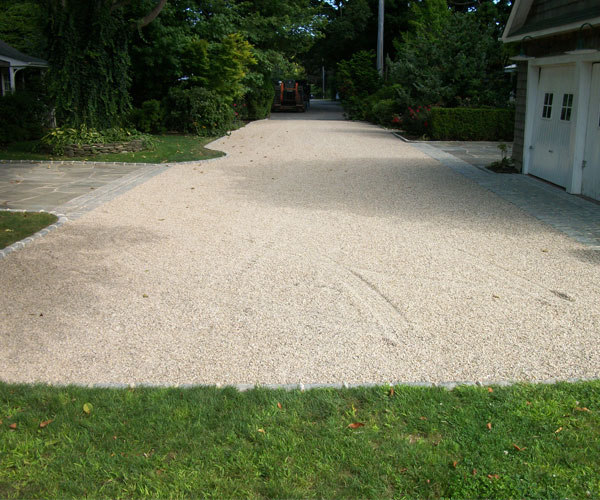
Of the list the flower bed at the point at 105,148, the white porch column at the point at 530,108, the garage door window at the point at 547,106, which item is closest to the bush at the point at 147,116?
the flower bed at the point at 105,148

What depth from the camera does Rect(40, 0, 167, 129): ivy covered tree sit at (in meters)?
15.1

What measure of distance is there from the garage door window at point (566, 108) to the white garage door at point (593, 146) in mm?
791

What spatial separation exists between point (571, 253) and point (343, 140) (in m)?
14.3

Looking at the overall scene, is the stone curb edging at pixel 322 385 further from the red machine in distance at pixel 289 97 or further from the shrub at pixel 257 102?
the red machine in distance at pixel 289 97

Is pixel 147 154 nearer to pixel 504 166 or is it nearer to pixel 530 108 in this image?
→ pixel 504 166

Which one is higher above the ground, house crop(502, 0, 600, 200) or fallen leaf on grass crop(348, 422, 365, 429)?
house crop(502, 0, 600, 200)

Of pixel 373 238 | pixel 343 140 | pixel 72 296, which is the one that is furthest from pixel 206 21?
pixel 72 296

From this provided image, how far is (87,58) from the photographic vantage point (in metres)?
15.6

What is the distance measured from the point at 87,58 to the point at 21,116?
152 inches

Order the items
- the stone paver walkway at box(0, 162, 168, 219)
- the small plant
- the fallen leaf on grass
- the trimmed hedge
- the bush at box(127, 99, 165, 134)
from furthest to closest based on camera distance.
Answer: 1. the bush at box(127, 99, 165, 134)
2. the trimmed hedge
3. the small plant
4. the stone paver walkway at box(0, 162, 168, 219)
5. the fallen leaf on grass

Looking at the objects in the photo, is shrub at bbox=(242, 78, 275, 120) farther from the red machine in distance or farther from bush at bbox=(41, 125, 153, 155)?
bush at bbox=(41, 125, 153, 155)

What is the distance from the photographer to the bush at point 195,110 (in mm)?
21266

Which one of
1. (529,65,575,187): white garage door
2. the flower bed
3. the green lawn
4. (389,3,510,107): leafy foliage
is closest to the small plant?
(529,65,575,187): white garage door

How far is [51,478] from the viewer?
2.97 meters
